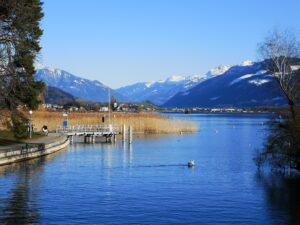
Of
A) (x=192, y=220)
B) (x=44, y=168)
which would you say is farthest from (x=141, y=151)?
(x=192, y=220)

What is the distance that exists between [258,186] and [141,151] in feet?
97.4

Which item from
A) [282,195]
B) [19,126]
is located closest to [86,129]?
[19,126]

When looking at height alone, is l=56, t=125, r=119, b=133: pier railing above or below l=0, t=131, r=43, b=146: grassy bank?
above

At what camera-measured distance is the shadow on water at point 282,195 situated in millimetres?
29625

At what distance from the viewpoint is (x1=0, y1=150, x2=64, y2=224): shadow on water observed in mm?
28058

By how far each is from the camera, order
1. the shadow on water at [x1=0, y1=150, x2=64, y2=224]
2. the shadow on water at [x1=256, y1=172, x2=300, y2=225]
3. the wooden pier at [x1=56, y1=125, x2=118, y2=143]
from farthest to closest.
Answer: the wooden pier at [x1=56, y1=125, x2=118, y2=143]
the shadow on water at [x1=256, y1=172, x2=300, y2=225]
the shadow on water at [x1=0, y1=150, x2=64, y2=224]

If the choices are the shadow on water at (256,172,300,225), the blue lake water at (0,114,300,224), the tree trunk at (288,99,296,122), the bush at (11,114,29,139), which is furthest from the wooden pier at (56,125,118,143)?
the tree trunk at (288,99,296,122)

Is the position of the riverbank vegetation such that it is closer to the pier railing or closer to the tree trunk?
the tree trunk

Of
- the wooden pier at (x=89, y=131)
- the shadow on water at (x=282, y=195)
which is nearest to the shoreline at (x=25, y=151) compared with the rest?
the wooden pier at (x=89, y=131)

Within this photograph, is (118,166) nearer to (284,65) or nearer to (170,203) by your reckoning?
(284,65)

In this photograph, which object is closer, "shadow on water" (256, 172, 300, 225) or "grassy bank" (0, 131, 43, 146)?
"shadow on water" (256, 172, 300, 225)

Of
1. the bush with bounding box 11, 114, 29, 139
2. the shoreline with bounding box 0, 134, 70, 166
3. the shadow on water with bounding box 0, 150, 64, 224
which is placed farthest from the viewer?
the bush with bounding box 11, 114, 29, 139

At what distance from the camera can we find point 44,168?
49.0m

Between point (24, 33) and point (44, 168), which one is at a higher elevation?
point (24, 33)
